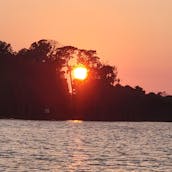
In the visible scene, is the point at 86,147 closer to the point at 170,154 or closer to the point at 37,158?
the point at 170,154

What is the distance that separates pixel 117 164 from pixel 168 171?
683 cm

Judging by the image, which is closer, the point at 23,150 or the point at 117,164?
the point at 117,164

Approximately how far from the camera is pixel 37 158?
A: 7175 centimetres

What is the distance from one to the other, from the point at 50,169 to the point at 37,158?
32.5 feet

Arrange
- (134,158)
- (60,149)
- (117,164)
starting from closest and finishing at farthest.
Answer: (117,164)
(134,158)
(60,149)

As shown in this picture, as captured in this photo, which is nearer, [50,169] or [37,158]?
[50,169]

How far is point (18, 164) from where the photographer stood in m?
63.8

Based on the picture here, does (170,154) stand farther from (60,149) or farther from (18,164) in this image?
(18,164)

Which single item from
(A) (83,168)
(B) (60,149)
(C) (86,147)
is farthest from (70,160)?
(C) (86,147)

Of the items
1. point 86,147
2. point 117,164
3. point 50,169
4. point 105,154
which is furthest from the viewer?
point 86,147

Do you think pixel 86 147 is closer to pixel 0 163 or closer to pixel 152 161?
pixel 152 161

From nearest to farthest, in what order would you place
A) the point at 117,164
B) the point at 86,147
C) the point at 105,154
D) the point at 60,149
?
the point at 117,164, the point at 105,154, the point at 60,149, the point at 86,147

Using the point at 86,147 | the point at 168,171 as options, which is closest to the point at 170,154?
the point at 86,147

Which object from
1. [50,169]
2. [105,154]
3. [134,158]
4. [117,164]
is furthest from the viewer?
[105,154]
